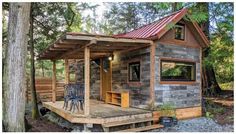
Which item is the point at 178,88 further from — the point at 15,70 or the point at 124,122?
the point at 15,70

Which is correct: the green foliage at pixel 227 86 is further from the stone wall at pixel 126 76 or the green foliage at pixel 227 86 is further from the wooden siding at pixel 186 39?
the stone wall at pixel 126 76

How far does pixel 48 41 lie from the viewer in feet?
42.5

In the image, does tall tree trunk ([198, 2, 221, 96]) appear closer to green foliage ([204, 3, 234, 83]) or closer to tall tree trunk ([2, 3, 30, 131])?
green foliage ([204, 3, 234, 83])

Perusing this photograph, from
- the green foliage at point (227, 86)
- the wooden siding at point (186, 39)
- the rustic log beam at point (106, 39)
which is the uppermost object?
the wooden siding at point (186, 39)

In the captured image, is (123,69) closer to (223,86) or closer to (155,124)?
(155,124)

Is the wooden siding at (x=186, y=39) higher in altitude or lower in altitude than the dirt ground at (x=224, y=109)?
higher

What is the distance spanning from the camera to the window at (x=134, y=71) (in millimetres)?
9164

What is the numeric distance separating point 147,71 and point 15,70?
14.0 feet

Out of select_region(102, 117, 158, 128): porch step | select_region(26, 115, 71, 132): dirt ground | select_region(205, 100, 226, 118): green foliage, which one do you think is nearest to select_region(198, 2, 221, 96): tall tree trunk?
select_region(205, 100, 226, 118): green foliage

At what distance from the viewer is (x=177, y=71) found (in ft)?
30.2

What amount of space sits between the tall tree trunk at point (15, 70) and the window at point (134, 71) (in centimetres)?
432

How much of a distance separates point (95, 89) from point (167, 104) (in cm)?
477

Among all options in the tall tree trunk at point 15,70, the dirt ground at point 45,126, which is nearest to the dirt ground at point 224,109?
the dirt ground at point 45,126

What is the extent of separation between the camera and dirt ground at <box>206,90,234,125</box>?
30.3ft
